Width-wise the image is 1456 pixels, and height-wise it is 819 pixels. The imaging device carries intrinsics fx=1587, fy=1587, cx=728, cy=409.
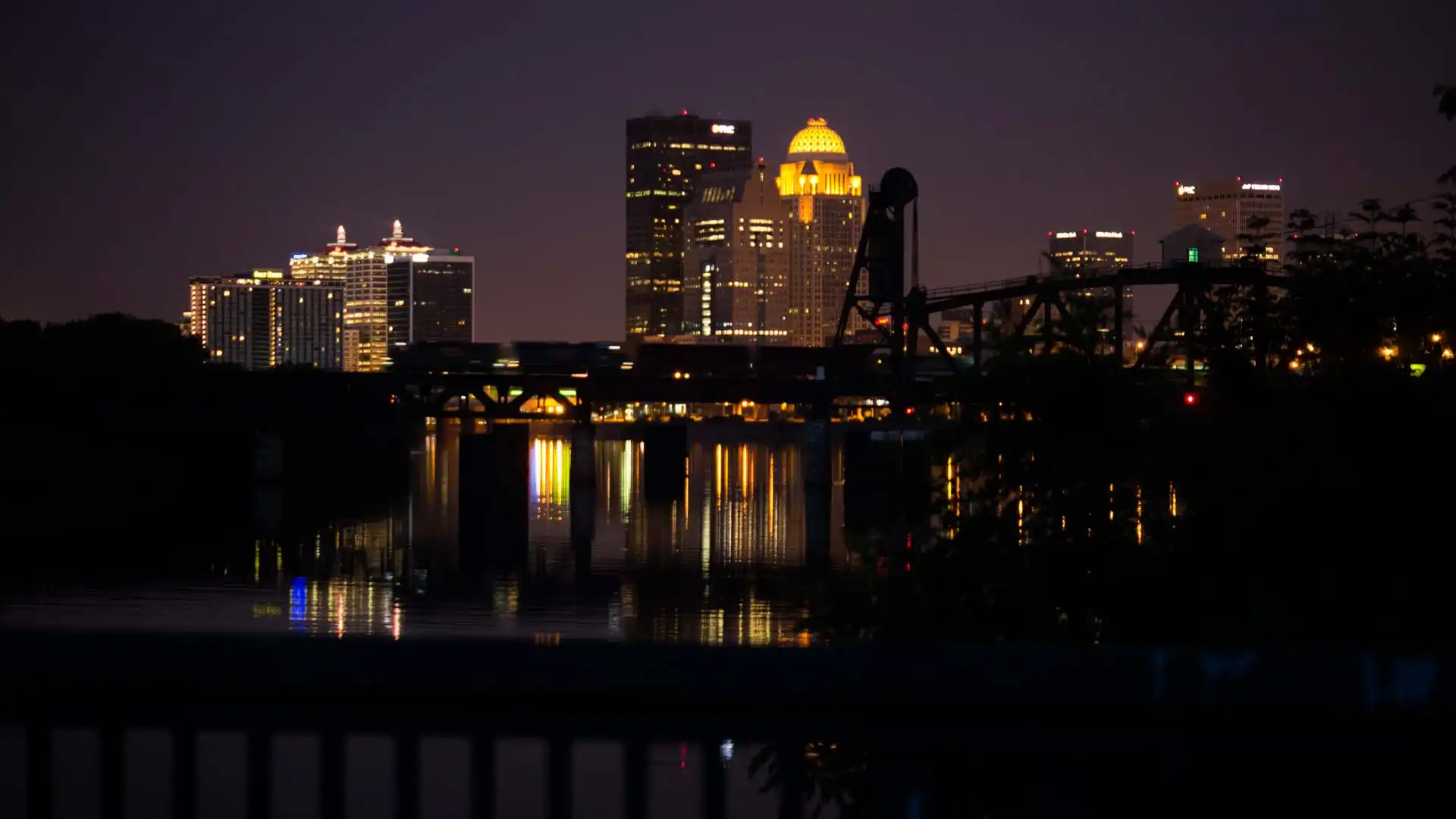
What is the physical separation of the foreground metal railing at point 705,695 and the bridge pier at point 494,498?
53597 millimetres

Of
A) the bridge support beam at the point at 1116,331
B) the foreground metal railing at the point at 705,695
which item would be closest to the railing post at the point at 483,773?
the foreground metal railing at the point at 705,695

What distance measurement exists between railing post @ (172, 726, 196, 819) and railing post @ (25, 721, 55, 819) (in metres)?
0.69

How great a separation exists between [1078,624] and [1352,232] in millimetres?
18755

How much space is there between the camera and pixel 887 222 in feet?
455

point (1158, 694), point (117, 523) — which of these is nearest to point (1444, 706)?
point (1158, 694)

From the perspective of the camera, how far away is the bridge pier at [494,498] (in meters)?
68.4

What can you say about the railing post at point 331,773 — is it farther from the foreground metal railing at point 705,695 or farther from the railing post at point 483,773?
the railing post at point 483,773

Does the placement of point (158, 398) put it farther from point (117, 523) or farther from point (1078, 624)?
point (1078, 624)

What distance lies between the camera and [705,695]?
788cm

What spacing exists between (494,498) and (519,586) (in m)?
42.5

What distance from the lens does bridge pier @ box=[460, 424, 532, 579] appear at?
68375 millimetres

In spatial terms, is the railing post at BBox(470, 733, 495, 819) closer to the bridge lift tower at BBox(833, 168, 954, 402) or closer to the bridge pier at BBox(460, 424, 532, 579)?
the bridge pier at BBox(460, 424, 532, 579)

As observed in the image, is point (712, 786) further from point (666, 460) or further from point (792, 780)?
point (666, 460)

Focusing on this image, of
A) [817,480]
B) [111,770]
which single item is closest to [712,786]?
[111,770]
